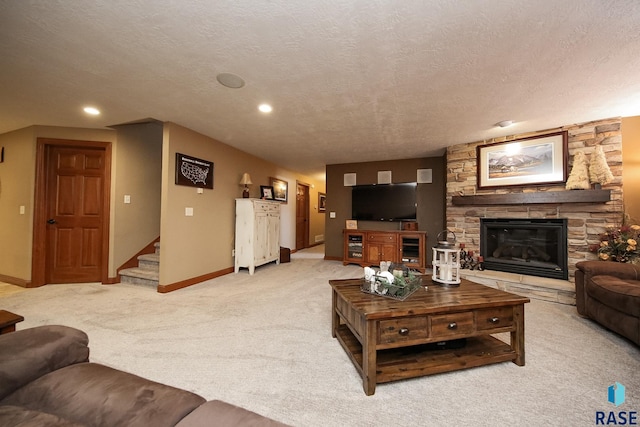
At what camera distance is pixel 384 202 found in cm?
522

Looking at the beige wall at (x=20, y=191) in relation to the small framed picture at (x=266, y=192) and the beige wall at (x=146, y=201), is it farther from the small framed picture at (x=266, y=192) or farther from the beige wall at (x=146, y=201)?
the small framed picture at (x=266, y=192)

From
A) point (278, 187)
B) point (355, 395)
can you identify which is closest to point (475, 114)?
point (355, 395)

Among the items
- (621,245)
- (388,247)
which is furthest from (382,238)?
(621,245)

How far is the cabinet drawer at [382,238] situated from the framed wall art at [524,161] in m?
1.69

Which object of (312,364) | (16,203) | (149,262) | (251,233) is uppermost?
(16,203)

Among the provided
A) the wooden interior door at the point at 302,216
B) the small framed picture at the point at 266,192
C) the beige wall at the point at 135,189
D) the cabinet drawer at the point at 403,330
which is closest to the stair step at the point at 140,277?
the beige wall at the point at 135,189

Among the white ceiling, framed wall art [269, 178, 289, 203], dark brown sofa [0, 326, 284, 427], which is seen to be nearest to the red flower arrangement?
the white ceiling

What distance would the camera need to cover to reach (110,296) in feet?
9.88

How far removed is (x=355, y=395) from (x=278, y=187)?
5.01m

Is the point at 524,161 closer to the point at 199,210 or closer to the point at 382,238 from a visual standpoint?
the point at 382,238

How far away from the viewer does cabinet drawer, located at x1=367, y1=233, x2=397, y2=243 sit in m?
4.73

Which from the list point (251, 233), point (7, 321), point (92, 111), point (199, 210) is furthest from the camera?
point (251, 233)

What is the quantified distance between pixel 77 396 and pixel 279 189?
5359 mm

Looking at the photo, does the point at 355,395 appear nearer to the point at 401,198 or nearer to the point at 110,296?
the point at 110,296
